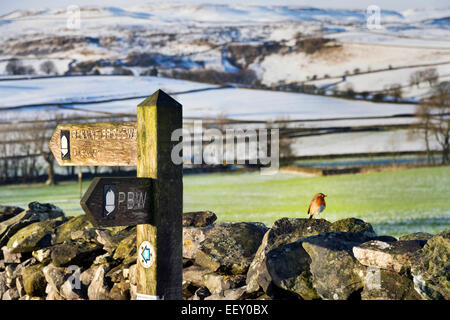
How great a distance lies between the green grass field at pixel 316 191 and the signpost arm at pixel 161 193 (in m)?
6.88

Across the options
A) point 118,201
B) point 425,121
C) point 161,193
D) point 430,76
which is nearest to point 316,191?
point 425,121

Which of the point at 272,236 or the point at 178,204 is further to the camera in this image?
the point at 272,236

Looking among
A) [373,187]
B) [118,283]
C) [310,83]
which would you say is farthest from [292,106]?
[118,283]

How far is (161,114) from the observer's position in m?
4.66

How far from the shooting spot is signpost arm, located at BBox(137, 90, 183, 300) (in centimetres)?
462

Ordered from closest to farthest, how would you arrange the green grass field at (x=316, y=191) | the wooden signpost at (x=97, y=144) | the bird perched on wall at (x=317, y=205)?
1. the wooden signpost at (x=97, y=144)
2. the bird perched on wall at (x=317, y=205)
3. the green grass field at (x=316, y=191)

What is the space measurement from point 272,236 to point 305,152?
17631 mm

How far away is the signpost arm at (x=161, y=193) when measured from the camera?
15.2 ft

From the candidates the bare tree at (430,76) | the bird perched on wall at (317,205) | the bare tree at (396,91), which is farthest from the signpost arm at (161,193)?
the bare tree at (396,91)

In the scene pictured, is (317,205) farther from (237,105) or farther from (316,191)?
(237,105)

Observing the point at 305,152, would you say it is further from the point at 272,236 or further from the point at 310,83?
the point at 272,236

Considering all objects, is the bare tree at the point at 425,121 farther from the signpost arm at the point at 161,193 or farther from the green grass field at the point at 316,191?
the signpost arm at the point at 161,193

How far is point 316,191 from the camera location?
62.6ft

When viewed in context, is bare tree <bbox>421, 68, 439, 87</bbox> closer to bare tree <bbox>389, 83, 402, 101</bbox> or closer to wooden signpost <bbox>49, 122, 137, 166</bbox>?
bare tree <bbox>389, 83, 402, 101</bbox>
